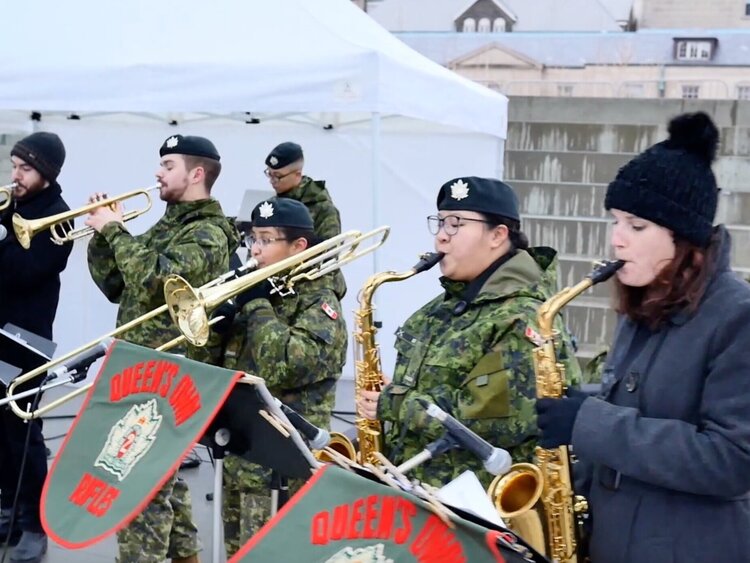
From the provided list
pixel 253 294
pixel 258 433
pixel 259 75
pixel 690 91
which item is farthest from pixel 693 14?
pixel 258 433

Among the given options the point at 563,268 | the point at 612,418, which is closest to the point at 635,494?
the point at 612,418

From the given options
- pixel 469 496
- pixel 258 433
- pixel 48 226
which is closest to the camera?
pixel 469 496

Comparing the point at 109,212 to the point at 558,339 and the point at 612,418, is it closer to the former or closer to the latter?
the point at 558,339

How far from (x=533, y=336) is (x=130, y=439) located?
1.21m

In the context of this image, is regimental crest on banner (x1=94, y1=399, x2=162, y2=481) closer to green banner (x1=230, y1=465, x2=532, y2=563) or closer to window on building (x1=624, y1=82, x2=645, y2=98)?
green banner (x1=230, y1=465, x2=532, y2=563)

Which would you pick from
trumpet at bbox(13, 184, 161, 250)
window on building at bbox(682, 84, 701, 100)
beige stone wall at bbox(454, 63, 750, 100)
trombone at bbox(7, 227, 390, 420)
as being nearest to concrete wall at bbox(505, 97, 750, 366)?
trombone at bbox(7, 227, 390, 420)

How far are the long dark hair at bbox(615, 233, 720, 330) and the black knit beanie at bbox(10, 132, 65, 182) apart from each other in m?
3.48

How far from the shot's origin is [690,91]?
19.6m

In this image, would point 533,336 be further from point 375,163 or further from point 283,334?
point 375,163

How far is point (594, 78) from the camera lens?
2155 centimetres

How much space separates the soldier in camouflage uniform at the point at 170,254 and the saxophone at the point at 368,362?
0.90m

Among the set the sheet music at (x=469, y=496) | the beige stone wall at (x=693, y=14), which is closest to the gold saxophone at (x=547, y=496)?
the sheet music at (x=469, y=496)

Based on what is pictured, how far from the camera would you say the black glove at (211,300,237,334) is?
359 cm

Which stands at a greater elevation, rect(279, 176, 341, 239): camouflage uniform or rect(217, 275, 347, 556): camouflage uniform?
rect(279, 176, 341, 239): camouflage uniform
